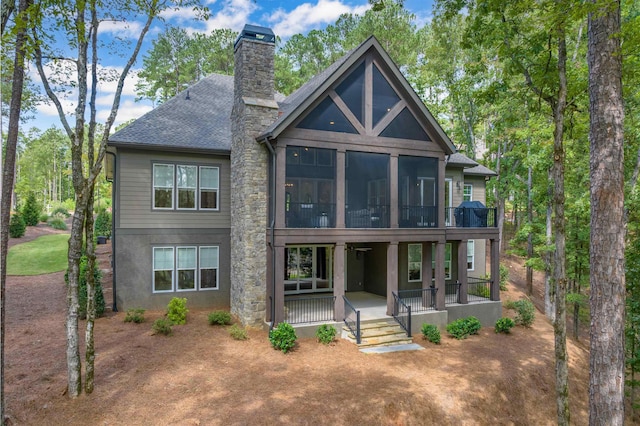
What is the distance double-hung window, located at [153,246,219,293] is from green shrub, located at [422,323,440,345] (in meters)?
8.17

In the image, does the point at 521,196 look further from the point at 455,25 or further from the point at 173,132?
the point at 173,132

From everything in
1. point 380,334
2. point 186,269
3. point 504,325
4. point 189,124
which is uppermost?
point 189,124

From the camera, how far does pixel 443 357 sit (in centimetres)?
1169

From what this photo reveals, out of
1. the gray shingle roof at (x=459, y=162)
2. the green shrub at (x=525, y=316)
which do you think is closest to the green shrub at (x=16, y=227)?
the gray shingle roof at (x=459, y=162)

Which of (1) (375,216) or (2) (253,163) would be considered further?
(1) (375,216)

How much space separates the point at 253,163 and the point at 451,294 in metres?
11.3

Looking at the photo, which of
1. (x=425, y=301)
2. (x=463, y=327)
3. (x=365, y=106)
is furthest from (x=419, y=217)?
(x=365, y=106)

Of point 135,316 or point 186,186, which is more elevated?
point 186,186

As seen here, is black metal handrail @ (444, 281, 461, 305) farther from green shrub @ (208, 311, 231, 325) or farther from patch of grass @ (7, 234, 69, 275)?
patch of grass @ (7, 234, 69, 275)

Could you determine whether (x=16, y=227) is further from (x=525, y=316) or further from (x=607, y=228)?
(x=607, y=228)

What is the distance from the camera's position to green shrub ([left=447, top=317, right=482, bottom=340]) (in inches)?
537

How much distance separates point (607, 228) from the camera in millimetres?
6281

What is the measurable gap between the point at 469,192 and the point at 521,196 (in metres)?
10.1

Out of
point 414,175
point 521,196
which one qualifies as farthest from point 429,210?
point 521,196
